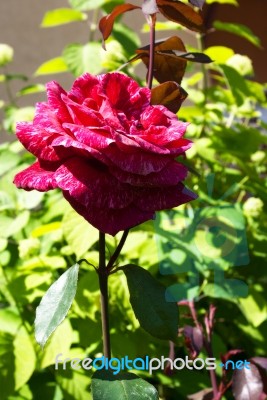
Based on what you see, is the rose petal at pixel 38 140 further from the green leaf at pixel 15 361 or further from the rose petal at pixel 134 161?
the green leaf at pixel 15 361

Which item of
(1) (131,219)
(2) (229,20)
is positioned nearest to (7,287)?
(1) (131,219)

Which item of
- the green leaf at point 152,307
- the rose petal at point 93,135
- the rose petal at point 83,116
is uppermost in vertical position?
the rose petal at point 83,116

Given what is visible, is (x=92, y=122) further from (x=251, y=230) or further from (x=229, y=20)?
(x=229, y=20)

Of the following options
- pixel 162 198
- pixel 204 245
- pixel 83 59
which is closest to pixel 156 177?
pixel 162 198

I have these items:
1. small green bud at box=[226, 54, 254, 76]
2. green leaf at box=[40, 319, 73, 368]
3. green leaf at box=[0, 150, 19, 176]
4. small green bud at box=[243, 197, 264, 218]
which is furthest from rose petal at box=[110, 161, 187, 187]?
small green bud at box=[226, 54, 254, 76]

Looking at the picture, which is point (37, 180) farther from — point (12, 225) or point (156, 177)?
point (12, 225)

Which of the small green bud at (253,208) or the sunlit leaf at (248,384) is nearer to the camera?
the sunlit leaf at (248,384)
